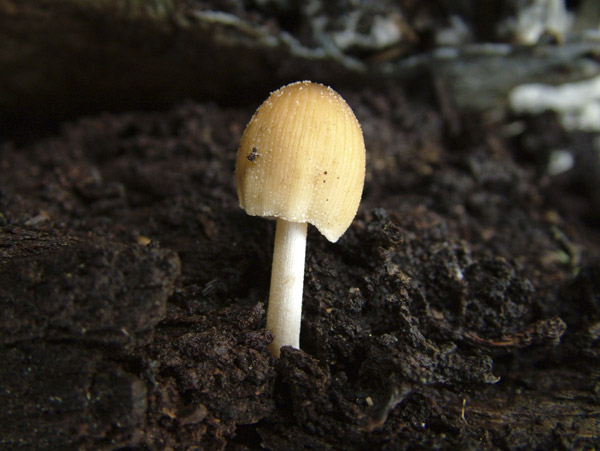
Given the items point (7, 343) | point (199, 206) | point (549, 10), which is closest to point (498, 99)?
point (549, 10)

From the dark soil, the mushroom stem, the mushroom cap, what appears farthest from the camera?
the mushroom stem

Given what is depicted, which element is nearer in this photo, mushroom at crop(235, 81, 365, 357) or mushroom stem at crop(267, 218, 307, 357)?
mushroom at crop(235, 81, 365, 357)

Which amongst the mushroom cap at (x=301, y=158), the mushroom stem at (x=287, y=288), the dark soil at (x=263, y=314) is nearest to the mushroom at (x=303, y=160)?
the mushroom cap at (x=301, y=158)

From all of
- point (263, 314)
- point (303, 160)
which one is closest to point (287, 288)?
point (263, 314)

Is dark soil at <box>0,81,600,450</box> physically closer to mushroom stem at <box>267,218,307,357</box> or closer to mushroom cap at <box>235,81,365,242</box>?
mushroom stem at <box>267,218,307,357</box>

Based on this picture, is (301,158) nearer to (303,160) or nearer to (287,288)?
(303,160)

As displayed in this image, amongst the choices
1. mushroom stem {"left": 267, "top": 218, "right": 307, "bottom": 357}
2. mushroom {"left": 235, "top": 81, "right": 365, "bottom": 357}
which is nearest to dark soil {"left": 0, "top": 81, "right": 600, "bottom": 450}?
mushroom stem {"left": 267, "top": 218, "right": 307, "bottom": 357}
